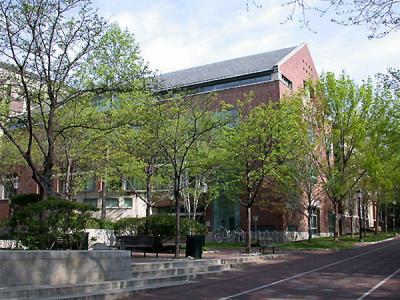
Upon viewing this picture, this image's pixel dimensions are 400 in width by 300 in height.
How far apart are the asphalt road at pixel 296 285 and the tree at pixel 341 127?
19.3 metres

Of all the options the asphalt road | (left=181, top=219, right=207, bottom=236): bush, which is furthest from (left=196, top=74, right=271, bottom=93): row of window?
the asphalt road

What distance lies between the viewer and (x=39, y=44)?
15500 mm

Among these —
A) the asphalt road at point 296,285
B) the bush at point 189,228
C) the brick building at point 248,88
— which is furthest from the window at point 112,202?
the asphalt road at point 296,285

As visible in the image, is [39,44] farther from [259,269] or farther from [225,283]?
[259,269]

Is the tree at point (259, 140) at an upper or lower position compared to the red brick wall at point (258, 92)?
lower

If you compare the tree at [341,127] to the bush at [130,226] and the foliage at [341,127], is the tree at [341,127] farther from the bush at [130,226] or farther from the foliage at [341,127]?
the bush at [130,226]

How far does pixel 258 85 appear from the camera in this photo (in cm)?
4631

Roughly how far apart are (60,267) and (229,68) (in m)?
41.7

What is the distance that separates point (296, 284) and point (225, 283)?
217 centimetres

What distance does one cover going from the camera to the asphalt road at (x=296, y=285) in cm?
1203

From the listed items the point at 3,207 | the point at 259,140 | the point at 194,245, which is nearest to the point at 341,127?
the point at 259,140

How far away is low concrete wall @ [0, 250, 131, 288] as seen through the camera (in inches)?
414

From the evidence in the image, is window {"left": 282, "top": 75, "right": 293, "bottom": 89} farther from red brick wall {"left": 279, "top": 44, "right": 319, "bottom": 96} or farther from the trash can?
the trash can

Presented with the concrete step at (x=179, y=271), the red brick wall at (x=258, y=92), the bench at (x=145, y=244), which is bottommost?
the concrete step at (x=179, y=271)
